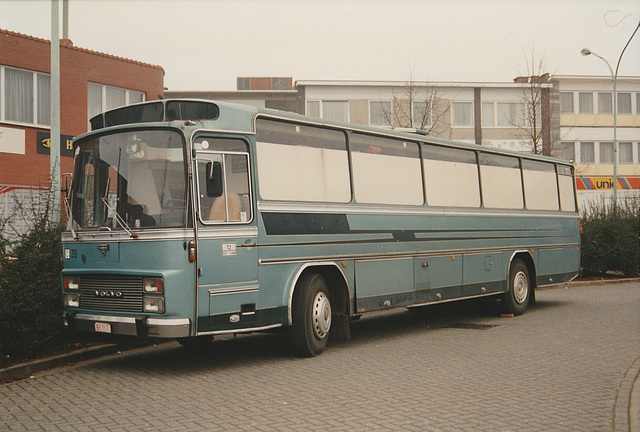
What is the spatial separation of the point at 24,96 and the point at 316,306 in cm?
1803

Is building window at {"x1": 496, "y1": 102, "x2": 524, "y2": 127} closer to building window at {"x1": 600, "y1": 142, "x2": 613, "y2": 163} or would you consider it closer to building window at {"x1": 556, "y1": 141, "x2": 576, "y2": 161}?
building window at {"x1": 556, "y1": 141, "x2": 576, "y2": 161}

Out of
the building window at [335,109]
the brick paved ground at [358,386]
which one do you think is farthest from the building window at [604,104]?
the brick paved ground at [358,386]

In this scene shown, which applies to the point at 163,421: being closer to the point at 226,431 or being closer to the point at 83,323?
the point at 226,431

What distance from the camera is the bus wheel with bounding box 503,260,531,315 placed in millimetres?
14969

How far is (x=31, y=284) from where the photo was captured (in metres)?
9.23

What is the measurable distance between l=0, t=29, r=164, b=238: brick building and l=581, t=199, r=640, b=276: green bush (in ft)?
56.3

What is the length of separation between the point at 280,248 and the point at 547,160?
9.71 m

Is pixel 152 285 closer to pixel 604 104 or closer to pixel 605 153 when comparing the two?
pixel 605 153

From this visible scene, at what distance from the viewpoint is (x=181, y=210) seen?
8508 millimetres

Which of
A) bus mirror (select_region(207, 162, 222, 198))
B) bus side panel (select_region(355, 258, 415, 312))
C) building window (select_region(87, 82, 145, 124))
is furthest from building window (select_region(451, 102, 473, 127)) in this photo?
bus mirror (select_region(207, 162, 222, 198))

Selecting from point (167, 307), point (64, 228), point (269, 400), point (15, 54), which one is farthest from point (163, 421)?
point (15, 54)

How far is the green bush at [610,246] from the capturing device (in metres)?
23.8

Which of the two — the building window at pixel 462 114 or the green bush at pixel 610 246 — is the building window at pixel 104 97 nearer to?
the green bush at pixel 610 246

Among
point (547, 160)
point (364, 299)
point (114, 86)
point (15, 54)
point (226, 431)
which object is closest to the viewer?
point (226, 431)
